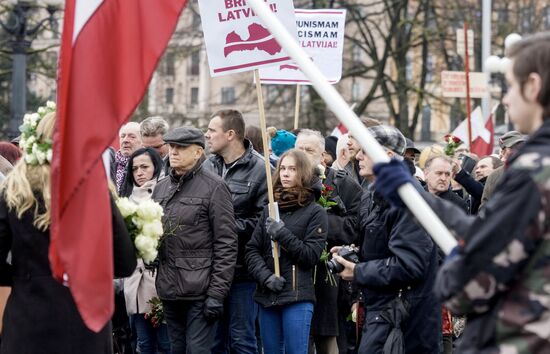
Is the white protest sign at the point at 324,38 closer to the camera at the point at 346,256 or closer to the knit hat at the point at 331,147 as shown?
the knit hat at the point at 331,147

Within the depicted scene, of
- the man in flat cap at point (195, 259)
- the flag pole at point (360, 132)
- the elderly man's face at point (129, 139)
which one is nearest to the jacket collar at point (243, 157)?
the man in flat cap at point (195, 259)

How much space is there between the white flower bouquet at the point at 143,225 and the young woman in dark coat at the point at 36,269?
256 mm

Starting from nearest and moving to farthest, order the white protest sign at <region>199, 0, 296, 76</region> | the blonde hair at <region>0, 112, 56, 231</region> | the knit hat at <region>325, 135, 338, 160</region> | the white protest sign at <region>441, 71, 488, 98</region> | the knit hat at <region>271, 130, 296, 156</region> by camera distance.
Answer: the blonde hair at <region>0, 112, 56, 231</region>, the white protest sign at <region>199, 0, 296, 76</region>, the knit hat at <region>271, 130, 296, 156</region>, the knit hat at <region>325, 135, 338, 160</region>, the white protest sign at <region>441, 71, 488, 98</region>

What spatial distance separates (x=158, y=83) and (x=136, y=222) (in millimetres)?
37444

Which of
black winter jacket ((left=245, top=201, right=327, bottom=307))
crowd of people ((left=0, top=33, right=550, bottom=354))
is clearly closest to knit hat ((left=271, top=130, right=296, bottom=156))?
crowd of people ((left=0, top=33, right=550, bottom=354))

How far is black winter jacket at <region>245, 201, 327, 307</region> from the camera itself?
28.5 ft

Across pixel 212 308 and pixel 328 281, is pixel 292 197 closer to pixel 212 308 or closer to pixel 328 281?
pixel 328 281

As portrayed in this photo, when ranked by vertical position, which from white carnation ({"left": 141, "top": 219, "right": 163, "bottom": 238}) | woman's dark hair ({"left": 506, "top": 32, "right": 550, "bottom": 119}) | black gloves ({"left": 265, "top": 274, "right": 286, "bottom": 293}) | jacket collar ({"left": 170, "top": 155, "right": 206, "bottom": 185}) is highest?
woman's dark hair ({"left": 506, "top": 32, "right": 550, "bottom": 119})

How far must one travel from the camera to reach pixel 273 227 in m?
8.62

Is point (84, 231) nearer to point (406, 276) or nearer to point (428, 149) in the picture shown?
point (406, 276)

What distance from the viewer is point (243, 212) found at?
9.37m

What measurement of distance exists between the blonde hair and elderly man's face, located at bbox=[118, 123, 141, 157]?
5.43 metres

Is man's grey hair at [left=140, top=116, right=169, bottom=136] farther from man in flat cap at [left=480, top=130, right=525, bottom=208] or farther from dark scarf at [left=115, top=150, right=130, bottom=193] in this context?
man in flat cap at [left=480, top=130, right=525, bottom=208]

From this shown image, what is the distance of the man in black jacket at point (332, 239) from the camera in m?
9.54
